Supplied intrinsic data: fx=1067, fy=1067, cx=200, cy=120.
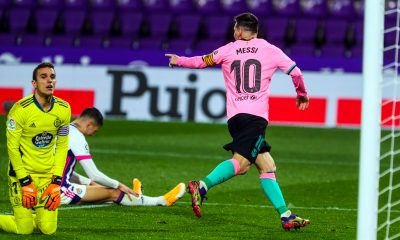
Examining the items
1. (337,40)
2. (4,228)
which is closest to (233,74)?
(4,228)

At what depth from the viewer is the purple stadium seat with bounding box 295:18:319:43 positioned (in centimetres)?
2105

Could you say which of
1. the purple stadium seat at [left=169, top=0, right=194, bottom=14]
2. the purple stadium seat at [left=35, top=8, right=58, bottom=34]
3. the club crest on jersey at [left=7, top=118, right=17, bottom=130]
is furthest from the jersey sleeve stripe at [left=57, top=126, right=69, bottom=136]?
the purple stadium seat at [left=169, top=0, right=194, bottom=14]

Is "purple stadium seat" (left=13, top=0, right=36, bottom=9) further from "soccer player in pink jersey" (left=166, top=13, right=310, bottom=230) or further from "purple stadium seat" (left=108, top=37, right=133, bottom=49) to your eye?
"soccer player in pink jersey" (left=166, top=13, right=310, bottom=230)

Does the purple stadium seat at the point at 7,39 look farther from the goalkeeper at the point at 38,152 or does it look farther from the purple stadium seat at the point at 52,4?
the goalkeeper at the point at 38,152

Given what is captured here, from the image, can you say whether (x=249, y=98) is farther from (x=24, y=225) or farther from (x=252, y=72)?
(x=24, y=225)

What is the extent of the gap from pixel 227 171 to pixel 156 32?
1287 centimetres

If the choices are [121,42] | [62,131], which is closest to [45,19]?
[121,42]

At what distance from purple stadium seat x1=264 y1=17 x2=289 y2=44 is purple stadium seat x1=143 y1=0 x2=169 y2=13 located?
2177 millimetres

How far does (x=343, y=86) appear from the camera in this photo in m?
18.4

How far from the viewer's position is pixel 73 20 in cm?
2147

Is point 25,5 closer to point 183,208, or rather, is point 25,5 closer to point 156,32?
point 156,32

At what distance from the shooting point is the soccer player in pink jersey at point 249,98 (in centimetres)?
869

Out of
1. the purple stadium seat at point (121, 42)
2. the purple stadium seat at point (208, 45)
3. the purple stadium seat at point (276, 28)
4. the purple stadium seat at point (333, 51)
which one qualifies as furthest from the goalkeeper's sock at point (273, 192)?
the purple stadium seat at point (121, 42)

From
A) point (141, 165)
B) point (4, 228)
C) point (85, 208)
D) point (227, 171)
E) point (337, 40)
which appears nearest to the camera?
point (4, 228)
